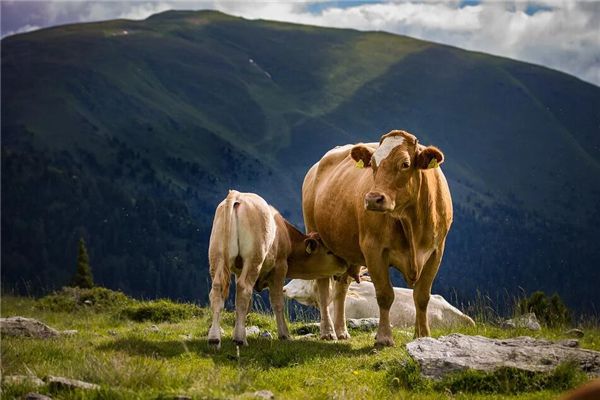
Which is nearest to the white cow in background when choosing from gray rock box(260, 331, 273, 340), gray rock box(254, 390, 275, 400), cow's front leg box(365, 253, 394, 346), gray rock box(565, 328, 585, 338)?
gray rock box(260, 331, 273, 340)

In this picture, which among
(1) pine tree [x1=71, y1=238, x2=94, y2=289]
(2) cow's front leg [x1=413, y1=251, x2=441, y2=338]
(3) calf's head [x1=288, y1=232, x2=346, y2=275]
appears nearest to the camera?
(2) cow's front leg [x1=413, y1=251, x2=441, y2=338]

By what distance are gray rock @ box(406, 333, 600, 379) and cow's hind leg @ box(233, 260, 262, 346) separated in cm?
316

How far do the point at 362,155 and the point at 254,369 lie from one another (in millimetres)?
4613

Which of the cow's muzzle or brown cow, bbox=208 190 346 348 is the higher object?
the cow's muzzle

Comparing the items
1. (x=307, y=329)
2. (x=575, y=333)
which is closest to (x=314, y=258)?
(x=307, y=329)

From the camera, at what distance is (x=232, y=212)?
13953mm

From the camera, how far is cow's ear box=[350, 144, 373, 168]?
47.5 ft

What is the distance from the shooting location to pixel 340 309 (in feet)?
54.2

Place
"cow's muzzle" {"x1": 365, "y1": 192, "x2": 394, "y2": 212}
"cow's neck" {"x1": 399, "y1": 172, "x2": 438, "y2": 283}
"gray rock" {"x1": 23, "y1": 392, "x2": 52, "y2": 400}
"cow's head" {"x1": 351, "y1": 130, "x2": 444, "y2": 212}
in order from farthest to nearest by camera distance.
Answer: "cow's neck" {"x1": 399, "y1": 172, "x2": 438, "y2": 283} < "cow's head" {"x1": 351, "y1": 130, "x2": 444, "y2": 212} < "cow's muzzle" {"x1": 365, "y1": 192, "x2": 394, "y2": 212} < "gray rock" {"x1": 23, "y1": 392, "x2": 52, "y2": 400}

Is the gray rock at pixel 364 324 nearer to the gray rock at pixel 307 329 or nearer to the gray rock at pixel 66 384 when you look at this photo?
the gray rock at pixel 307 329

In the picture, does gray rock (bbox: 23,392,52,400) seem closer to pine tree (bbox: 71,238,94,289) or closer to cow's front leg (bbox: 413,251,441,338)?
cow's front leg (bbox: 413,251,441,338)

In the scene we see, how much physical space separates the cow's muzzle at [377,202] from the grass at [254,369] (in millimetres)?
2174

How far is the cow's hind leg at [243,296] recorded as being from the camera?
1355 cm

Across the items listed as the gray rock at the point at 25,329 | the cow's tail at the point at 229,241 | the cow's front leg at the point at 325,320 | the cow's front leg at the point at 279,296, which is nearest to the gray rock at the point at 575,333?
the cow's front leg at the point at 325,320
